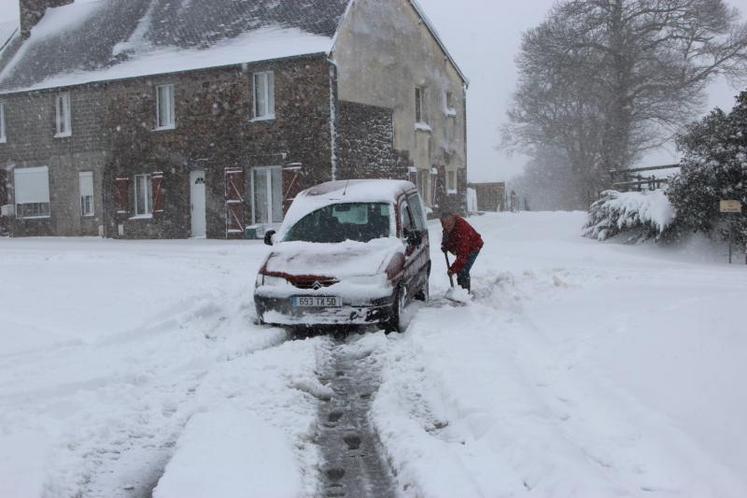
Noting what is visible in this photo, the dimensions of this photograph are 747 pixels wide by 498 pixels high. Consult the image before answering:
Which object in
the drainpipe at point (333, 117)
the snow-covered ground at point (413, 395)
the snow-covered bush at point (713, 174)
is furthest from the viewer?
the drainpipe at point (333, 117)

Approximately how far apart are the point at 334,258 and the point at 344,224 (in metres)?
0.85

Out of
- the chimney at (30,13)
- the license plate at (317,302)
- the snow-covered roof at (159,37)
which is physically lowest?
the license plate at (317,302)

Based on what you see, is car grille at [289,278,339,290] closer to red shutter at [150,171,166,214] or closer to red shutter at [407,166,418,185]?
red shutter at [407,166,418,185]

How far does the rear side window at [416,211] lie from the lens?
32.0ft

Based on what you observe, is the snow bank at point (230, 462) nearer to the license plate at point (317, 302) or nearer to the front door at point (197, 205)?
the license plate at point (317, 302)

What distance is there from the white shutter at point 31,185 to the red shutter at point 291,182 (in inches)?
434

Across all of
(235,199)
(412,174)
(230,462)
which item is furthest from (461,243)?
(412,174)

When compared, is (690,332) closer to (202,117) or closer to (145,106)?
(202,117)

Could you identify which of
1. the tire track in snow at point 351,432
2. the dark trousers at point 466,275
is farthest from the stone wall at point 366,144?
the tire track in snow at point 351,432

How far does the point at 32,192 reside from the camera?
87.0ft

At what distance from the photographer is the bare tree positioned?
30.1 m

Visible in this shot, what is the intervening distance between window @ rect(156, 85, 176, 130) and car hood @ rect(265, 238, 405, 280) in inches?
662

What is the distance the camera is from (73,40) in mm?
26734

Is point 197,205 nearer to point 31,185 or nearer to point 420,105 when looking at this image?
point 31,185
